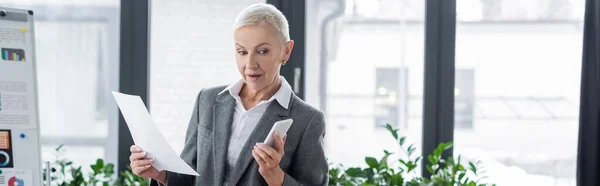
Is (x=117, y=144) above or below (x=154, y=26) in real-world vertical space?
below

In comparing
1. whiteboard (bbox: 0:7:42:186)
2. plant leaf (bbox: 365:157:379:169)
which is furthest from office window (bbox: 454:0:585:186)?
whiteboard (bbox: 0:7:42:186)

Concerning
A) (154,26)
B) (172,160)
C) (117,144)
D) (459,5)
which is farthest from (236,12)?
(172,160)

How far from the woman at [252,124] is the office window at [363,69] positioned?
1.39 metres

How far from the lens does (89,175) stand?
112 inches

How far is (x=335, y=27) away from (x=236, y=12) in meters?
0.51

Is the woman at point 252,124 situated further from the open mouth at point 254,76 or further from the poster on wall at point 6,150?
the poster on wall at point 6,150

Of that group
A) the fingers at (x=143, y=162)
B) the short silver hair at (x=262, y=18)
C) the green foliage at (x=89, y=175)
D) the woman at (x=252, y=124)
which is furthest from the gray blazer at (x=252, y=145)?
the green foliage at (x=89, y=175)

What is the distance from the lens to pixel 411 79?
3039 millimetres

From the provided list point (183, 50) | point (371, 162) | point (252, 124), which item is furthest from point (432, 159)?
point (252, 124)

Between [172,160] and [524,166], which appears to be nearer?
[172,160]

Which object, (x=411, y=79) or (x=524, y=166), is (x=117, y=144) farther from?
(x=524, y=166)

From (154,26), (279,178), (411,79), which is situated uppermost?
(154,26)

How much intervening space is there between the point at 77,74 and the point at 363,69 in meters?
1.44

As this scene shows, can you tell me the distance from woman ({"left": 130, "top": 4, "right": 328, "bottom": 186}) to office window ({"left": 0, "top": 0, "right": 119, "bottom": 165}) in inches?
57.5
